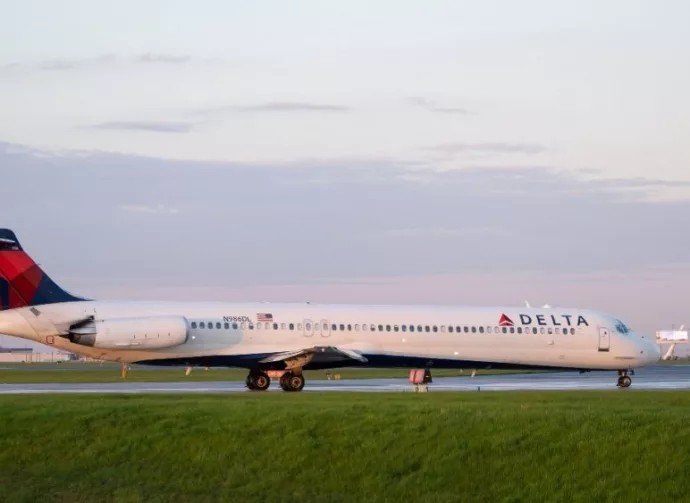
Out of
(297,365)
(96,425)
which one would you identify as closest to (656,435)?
(96,425)

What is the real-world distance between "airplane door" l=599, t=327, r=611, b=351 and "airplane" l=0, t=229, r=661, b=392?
0.05 metres

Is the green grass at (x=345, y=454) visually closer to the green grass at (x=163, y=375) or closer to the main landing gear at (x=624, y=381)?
the main landing gear at (x=624, y=381)

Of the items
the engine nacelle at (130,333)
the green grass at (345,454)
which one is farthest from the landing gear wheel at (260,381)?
the green grass at (345,454)

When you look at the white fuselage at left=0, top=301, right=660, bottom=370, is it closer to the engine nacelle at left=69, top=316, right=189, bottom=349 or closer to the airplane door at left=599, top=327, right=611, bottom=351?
the airplane door at left=599, top=327, right=611, bottom=351

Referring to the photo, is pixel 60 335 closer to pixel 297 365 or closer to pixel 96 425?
pixel 297 365

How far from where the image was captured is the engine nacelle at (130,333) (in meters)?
40.6

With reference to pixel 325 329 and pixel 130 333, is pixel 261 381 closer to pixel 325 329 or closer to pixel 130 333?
pixel 325 329

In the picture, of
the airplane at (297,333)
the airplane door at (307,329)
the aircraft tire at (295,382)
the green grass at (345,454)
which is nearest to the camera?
the green grass at (345,454)

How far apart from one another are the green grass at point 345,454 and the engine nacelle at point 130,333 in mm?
12891

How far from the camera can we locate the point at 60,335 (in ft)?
134

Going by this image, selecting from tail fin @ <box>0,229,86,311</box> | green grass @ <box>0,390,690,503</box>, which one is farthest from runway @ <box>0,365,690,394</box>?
green grass @ <box>0,390,690,503</box>

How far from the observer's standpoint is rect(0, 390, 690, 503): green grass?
21.9 m

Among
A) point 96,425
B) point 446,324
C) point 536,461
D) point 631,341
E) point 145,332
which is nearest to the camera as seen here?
point 536,461

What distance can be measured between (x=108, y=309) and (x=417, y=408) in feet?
57.3
